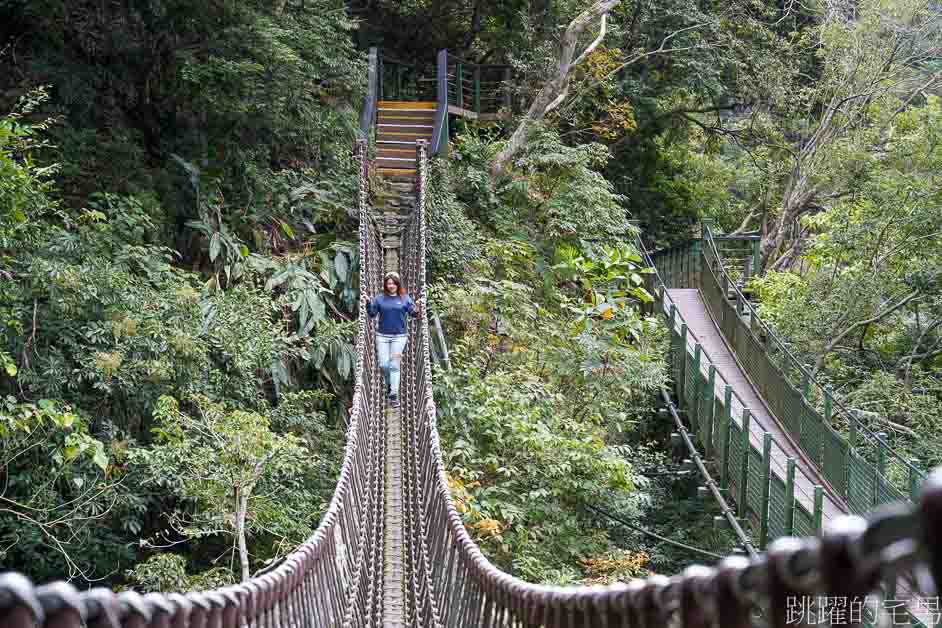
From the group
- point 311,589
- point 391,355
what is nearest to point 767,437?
point 391,355

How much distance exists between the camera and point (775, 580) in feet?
3.07

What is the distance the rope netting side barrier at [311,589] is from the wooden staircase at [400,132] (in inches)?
203

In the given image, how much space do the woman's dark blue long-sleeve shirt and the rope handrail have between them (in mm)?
4026

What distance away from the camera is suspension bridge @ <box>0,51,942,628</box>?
89 centimetres

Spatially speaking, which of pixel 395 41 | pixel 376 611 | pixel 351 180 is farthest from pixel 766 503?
pixel 395 41

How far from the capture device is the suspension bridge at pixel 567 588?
2.92 feet

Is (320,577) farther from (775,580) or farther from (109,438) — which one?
(109,438)

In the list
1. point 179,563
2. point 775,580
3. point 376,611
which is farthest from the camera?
point 179,563

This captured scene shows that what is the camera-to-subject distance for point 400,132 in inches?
582

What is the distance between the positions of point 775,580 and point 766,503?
312 inches

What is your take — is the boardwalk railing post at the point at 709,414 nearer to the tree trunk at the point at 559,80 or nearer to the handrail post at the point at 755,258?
the handrail post at the point at 755,258

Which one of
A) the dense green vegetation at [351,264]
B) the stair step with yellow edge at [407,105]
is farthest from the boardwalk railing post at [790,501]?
the stair step with yellow edge at [407,105]

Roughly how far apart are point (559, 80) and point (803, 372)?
23.3ft
